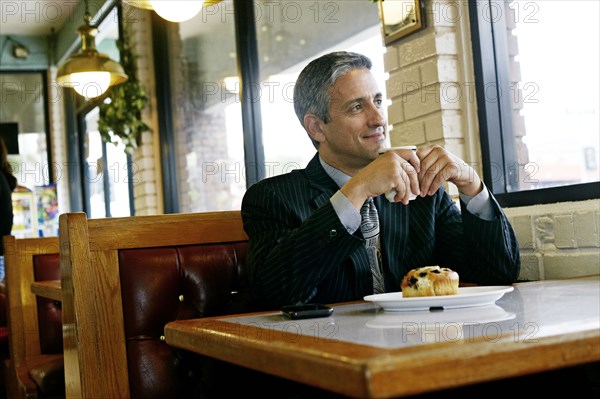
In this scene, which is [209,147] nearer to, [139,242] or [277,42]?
[277,42]

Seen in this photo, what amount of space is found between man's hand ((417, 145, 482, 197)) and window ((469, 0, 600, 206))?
1.53 ft

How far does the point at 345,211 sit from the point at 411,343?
2.46 ft

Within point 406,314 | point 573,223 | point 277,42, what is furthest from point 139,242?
point 277,42

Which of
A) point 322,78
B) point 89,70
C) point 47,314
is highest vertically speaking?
point 89,70

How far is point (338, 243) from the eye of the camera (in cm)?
174

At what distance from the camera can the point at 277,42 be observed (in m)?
4.32

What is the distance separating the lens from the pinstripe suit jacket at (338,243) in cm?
177

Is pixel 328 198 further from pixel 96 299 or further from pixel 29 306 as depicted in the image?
pixel 29 306

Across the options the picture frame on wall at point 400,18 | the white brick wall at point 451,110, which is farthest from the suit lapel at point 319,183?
the picture frame on wall at point 400,18

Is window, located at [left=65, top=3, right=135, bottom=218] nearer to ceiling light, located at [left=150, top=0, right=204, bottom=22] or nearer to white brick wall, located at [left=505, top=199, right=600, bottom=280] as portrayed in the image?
ceiling light, located at [left=150, top=0, right=204, bottom=22]

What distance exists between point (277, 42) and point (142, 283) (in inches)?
104

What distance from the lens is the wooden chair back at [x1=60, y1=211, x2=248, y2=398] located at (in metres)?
1.83

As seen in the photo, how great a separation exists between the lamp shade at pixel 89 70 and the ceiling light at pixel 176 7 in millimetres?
1866

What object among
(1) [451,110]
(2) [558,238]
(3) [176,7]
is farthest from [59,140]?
(2) [558,238]
